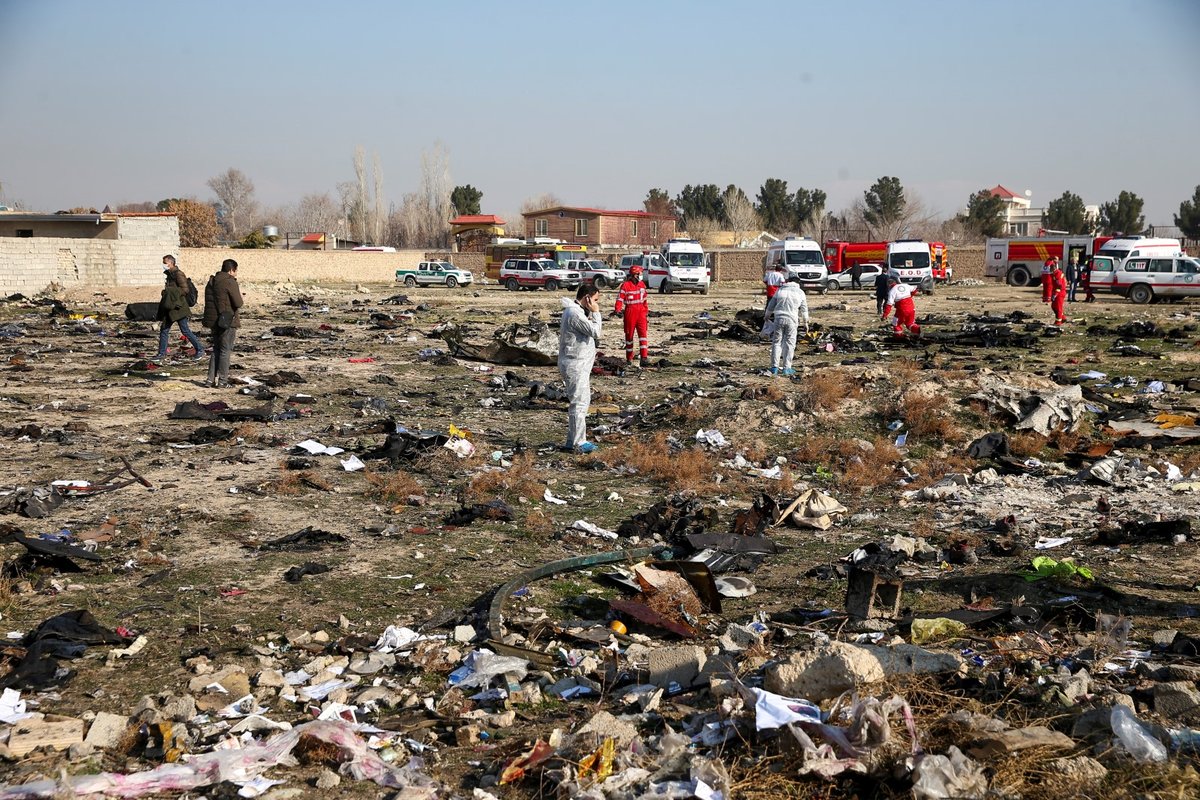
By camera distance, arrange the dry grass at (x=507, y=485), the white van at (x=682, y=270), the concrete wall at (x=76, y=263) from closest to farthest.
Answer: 1. the dry grass at (x=507, y=485)
2. the concrete wall at (x=76, y=263)
3. the white van at (x=682, y=270)

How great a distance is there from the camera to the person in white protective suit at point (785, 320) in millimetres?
13578

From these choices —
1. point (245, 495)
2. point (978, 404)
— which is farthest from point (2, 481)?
point (978, 404)

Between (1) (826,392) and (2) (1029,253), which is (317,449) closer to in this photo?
(1) (826,392)

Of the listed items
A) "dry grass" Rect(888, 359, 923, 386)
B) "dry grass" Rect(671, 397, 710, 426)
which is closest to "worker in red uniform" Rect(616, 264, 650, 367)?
"dry grass" Rect(671, 397, 710, 426)

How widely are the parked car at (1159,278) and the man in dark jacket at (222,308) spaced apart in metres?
27.7

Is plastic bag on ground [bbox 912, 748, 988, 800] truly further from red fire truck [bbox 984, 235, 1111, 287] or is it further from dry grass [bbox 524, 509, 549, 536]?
red fire truck [bbox 984, 235, 1111, 287]

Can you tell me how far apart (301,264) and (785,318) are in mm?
40251

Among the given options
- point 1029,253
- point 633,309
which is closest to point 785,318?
point 633,309

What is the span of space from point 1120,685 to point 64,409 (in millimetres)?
11339

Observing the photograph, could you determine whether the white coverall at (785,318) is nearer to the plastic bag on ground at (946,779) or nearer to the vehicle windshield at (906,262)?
the plastic bag on ground at (946,779)


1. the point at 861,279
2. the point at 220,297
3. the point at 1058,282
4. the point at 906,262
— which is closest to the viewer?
the point at 220,297

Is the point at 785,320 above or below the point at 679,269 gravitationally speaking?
below

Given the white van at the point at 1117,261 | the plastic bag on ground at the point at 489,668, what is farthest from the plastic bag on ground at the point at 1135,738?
the white van at the point at 1117,261

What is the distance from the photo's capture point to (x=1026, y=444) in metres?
9.79
